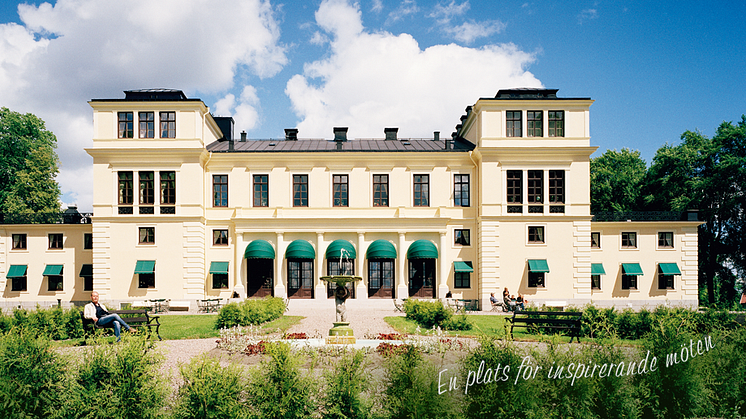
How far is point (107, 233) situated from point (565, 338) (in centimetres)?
3043

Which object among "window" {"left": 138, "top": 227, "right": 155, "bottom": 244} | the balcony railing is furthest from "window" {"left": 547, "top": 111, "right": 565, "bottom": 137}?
the balcony railing

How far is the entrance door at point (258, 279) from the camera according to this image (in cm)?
3534

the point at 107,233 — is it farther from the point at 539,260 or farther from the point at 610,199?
the point at 610,199

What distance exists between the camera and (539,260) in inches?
1348

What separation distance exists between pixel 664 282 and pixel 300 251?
27.1 metres

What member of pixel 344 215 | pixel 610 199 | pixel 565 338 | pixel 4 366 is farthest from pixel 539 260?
pixel 4 366

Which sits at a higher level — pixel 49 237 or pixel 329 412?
pixel 49 237

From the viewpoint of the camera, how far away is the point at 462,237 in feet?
118

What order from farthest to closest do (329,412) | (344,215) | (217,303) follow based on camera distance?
(344,215)
(217,303)
(329,412)

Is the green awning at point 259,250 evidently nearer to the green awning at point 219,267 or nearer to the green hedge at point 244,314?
the green awning at point 219,267

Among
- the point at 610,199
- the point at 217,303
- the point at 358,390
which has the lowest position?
the point at 217,303

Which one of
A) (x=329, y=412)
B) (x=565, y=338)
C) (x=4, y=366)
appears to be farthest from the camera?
(x=565, y=338)

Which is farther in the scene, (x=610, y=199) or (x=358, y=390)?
(x=610, y=199)

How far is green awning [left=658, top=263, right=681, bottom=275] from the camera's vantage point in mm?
35650
